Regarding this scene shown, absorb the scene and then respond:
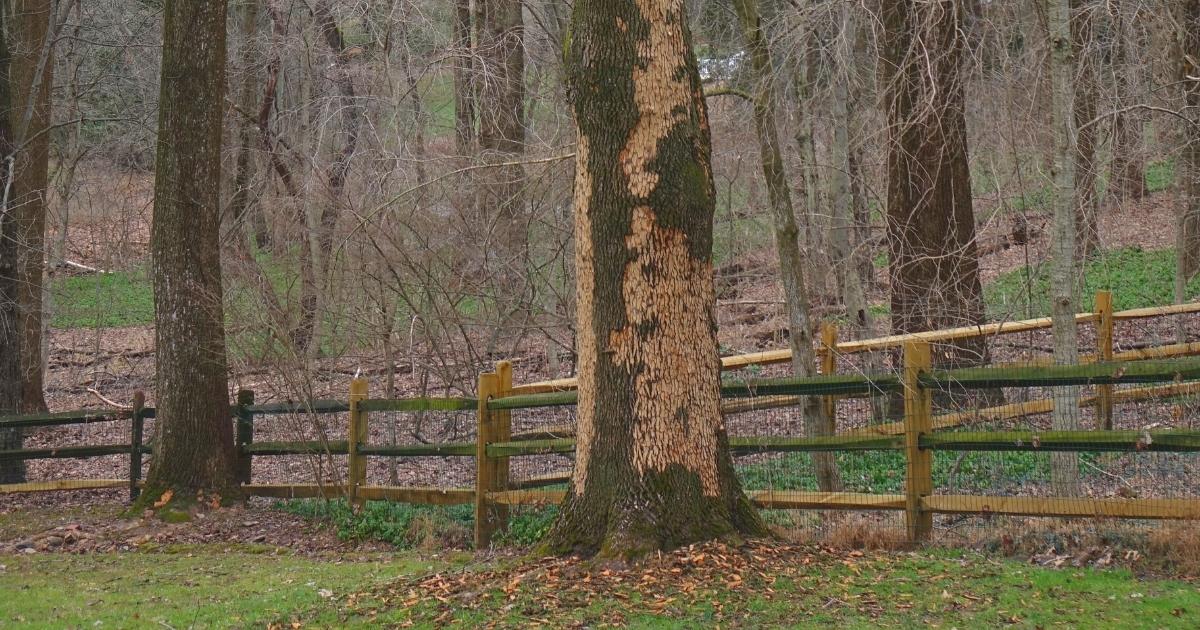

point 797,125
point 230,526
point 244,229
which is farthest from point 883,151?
point 244,229

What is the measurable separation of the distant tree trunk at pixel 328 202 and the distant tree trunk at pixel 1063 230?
7.87 meters

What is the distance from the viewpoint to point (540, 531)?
30.1 feet

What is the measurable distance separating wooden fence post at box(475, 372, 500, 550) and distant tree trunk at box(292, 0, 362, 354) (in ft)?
12.2

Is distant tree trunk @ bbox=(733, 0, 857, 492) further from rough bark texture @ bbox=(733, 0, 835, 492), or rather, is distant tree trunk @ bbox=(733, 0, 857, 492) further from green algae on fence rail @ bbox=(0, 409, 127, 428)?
green algae on fence rail @ bbox=(0, 409, 127, 428)

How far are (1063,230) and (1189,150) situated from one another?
371 inches

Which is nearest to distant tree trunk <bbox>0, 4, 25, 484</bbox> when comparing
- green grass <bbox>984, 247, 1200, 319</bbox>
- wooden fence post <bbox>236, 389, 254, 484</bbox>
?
wooden fence post <bbox>236, 389, 254, 484</bbox>

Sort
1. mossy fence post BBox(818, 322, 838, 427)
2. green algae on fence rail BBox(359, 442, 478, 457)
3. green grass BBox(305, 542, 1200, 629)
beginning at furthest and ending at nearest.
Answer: mossy fence post BBox(818, 322, 838, 427) → green algae on fence rail BBox(359, 442, 478, 457) → green grass BBox(305, 542, 1200, 629)

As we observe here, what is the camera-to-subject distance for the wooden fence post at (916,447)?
7.58 metres

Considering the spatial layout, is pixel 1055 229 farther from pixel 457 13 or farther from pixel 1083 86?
pixel 457 13

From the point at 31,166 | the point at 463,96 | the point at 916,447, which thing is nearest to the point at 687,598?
the point at 916,447

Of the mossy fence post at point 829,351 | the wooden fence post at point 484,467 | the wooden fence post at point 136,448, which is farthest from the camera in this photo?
the wooden fence post at point 136,448

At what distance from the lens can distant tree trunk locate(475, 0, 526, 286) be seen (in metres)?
12.9

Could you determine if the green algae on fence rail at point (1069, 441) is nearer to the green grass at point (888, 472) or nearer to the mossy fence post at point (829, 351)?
the green grass at point (888, 472)

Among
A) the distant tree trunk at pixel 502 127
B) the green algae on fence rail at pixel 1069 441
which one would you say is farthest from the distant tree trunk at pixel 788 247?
Result: the distant tree trunk at pixel 502 127
